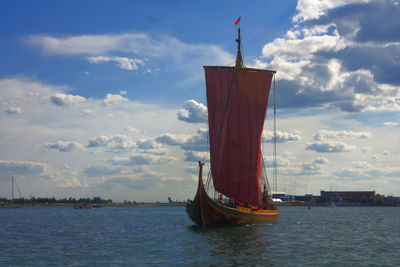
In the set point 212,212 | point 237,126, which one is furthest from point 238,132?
point 212,212

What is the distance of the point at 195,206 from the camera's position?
51469 millimetres

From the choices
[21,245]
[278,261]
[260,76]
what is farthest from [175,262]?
[260,76]

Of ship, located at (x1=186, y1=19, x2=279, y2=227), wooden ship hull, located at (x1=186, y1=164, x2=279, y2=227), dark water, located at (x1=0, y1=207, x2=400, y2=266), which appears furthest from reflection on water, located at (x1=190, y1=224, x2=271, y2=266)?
ship, located at (x1=186, y1=19, x2=279, y2=227)

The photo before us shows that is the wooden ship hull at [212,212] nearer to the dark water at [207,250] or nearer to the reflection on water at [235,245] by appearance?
the reflection on water at [235,245]

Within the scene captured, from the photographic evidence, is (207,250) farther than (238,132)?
No

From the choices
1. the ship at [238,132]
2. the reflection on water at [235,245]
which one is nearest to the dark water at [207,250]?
the reflection on water at [235,245]

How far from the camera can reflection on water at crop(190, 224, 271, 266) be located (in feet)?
102

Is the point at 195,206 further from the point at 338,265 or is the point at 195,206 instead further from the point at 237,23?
the point at 237,23

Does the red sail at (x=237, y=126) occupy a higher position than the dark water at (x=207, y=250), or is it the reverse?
the red sail at (x=237, y=126)

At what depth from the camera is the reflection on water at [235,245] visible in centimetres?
3098

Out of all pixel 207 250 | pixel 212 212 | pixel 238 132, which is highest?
pixel 238 132

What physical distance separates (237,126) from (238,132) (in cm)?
87

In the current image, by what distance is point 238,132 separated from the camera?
5919 cm

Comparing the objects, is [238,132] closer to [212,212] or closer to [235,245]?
[212,212]
